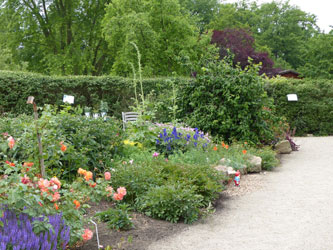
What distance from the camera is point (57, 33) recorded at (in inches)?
823

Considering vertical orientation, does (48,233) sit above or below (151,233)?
above

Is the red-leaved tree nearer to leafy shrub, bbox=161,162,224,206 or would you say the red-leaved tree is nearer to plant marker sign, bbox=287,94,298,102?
plant marker sign, bbox=287,94,298,102

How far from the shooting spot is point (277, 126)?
362 inches

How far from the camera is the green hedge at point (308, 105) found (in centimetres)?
1346

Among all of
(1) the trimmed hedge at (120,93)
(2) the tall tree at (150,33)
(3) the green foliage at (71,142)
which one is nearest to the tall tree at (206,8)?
(2) the tall tree at (150,33)

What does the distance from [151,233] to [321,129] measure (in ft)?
38.3

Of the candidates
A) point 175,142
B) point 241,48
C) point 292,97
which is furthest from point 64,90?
point 241,48

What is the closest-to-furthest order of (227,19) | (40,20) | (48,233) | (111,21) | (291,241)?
(48,233) → (291,241) → (111,21) → (40,20) → (227,19)

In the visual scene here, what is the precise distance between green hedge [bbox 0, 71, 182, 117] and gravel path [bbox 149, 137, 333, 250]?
5.18 metres

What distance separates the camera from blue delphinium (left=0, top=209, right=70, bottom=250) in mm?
2373

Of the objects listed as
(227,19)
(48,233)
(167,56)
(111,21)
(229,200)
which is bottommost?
(229,200)

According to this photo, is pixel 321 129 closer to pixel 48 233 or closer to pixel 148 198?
pixel 148 198

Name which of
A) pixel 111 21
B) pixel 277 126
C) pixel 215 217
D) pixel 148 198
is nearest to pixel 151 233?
pixel 148 198

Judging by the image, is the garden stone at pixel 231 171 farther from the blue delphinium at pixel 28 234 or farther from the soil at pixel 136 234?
the blue delphinium at pixel 28 234
